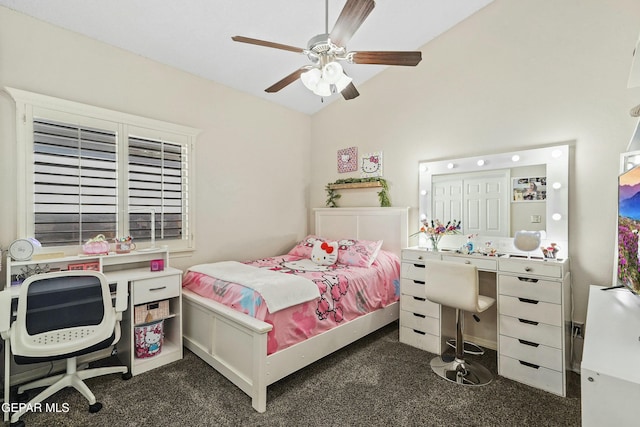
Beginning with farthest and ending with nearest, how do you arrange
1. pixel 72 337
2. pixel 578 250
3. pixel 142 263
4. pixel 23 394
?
pixel 142 263, pixel 578 250, pixel 23 394, pixel 72 337

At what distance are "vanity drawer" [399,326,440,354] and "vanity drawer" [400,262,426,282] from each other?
0.51m

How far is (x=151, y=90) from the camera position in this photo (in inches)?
120

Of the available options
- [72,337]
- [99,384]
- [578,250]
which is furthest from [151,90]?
[578,250]

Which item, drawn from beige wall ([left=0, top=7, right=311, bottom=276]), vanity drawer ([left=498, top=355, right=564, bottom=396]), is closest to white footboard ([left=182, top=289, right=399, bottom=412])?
beige wall ([left=0, top=7, right=311, bottom=276])

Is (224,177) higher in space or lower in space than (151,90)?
lower

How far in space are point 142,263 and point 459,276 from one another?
288cm

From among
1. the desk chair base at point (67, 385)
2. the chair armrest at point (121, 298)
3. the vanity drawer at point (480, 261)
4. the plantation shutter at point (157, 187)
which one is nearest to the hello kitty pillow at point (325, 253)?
the vanity drawer at point (480, 261)

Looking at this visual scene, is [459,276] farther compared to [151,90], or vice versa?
[151,90]

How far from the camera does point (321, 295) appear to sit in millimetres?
2541

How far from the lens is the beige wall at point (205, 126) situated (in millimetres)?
2355

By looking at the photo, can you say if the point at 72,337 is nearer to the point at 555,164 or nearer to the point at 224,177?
the point at 224,177

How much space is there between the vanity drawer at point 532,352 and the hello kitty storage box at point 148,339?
2.85 meters

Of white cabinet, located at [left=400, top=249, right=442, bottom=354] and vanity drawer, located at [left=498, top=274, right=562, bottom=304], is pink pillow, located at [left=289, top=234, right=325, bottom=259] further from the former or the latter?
vanity drawer, located at [left=498, top=274, right=562, bottom=304]

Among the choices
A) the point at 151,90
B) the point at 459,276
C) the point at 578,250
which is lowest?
the point at 459,276
